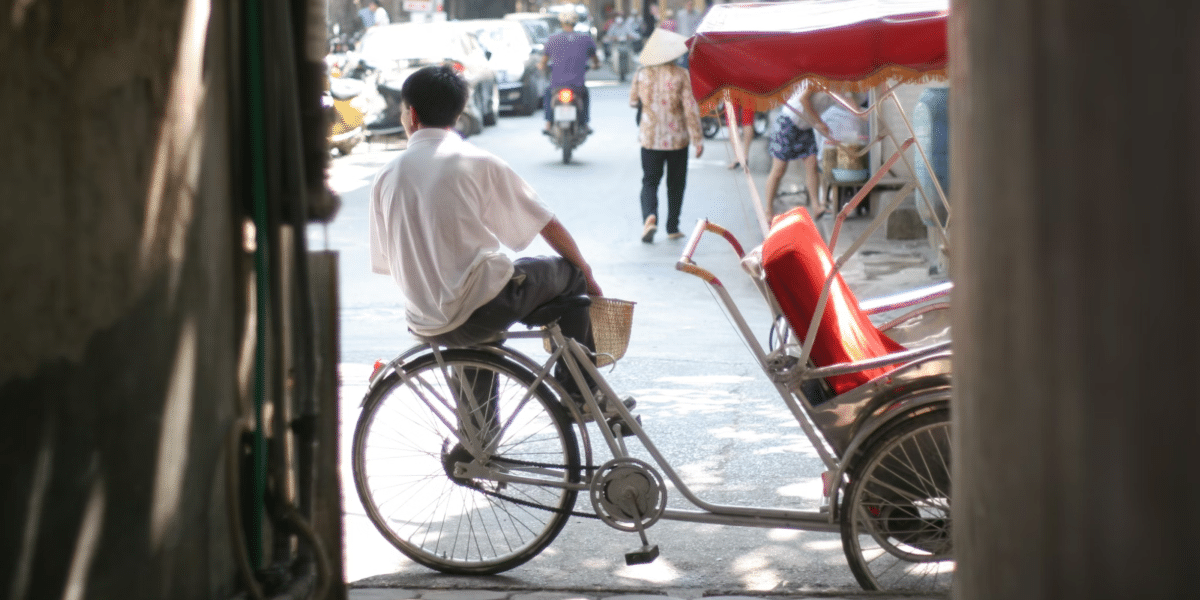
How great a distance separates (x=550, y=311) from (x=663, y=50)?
23.1ft

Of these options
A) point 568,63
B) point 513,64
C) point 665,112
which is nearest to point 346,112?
point 568,63

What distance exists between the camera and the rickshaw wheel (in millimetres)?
3949

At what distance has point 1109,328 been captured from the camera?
1414 millimetres

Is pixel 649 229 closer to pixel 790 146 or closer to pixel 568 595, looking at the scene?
pixel 790 146

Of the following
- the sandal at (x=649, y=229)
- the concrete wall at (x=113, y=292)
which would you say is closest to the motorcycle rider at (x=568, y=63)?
the sandal at (x=649, y=229)

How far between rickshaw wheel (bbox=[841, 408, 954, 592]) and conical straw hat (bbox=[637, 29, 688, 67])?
23.6 feet

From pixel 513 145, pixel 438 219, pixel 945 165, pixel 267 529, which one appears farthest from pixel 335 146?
pixel 267 529

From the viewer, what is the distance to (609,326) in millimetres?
4359

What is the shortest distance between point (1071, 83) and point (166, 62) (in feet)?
4.56

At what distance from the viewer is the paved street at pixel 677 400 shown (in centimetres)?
441

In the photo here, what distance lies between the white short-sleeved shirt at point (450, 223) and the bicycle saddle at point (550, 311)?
164mm

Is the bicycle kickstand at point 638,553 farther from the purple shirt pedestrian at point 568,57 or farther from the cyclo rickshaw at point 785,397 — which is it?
the purple shirt pedestrian at point 568,57

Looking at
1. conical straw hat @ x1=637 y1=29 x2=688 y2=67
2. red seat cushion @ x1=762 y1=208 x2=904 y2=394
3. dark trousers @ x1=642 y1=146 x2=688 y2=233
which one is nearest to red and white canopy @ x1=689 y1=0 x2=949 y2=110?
red seat cushion @ x1=762 y1=208 x2=904 y2=394

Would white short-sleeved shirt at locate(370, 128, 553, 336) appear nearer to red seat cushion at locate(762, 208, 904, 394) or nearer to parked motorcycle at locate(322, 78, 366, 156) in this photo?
red seat cushion at locate(762, 208, 904, 394)
